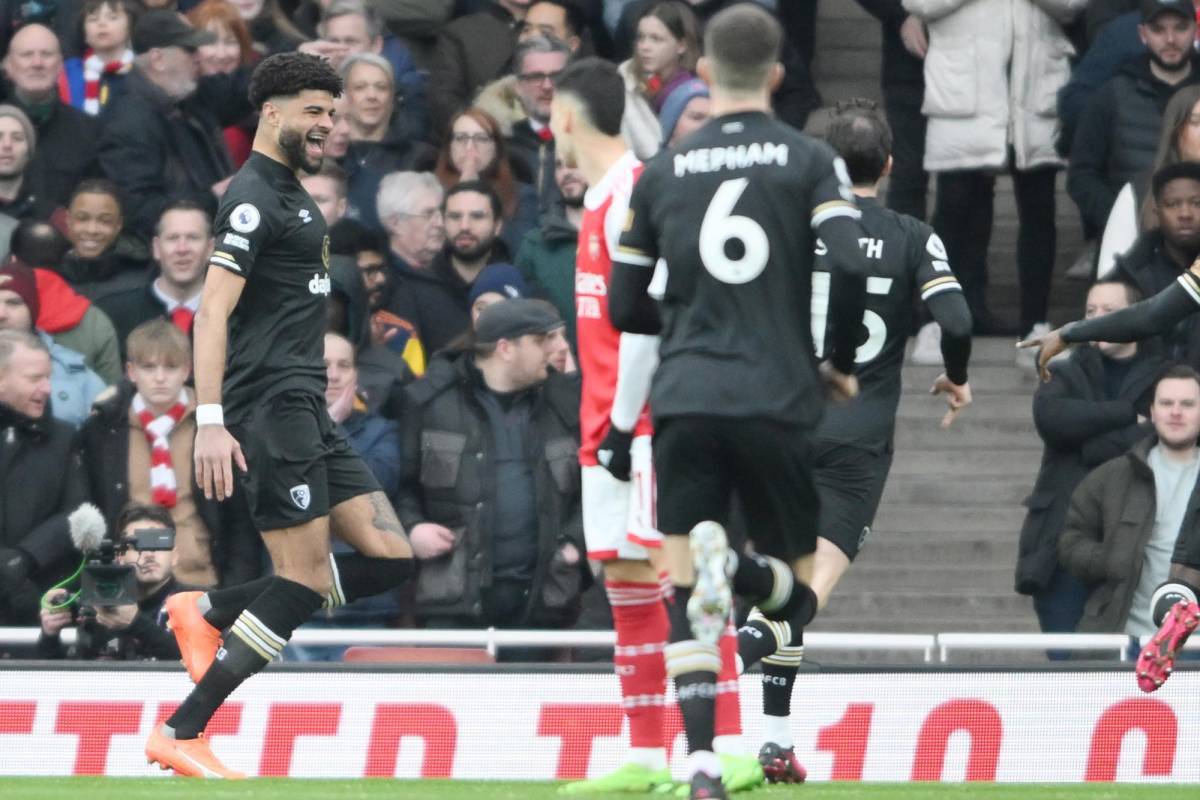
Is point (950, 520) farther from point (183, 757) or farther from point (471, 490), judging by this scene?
point (183, 757)

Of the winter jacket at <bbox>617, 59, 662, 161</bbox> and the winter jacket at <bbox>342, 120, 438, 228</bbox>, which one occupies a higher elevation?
the winter jacket at <bbox>617, 59, 662, 161</bbox>

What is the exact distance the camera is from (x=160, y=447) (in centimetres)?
1259

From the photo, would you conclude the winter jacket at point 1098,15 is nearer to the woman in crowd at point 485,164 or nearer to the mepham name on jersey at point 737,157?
the woman in crowd at point 485,164

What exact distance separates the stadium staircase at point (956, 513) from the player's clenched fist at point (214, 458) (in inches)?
210

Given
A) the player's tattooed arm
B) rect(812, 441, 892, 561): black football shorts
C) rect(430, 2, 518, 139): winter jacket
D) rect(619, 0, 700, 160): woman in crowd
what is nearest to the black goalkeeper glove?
the player's tattooed arm

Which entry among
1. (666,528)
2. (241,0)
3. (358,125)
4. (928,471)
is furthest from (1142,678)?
(241,0)

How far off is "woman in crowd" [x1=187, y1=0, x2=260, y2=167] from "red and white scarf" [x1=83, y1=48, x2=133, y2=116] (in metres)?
0.44

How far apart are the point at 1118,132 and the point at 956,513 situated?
7.44ft

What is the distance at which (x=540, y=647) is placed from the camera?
12875 millimetres

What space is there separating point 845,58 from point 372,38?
3.49m

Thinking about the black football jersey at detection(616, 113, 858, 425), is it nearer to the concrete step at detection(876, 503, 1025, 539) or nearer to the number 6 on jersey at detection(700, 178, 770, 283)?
the number 6 on jersey at detection(700, 178, 770, 283)

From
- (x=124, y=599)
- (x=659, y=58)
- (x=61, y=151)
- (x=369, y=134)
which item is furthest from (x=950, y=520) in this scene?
(x=61, y=151)

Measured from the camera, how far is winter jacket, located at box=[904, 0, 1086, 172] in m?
14.6

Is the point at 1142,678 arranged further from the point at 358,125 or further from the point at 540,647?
the point at 358,125
